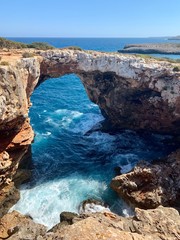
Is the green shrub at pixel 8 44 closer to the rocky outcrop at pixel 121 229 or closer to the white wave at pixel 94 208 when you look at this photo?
the white wave at pixel 94 208

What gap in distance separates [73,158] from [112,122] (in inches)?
445

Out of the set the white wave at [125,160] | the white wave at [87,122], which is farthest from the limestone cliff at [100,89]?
the white wave at [125,160]

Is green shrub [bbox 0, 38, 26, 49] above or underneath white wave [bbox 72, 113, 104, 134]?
above

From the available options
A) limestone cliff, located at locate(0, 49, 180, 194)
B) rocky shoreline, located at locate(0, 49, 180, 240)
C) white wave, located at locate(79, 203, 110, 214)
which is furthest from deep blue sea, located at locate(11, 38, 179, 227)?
limestone cliff, located at locate(0, 49, 180, 194)

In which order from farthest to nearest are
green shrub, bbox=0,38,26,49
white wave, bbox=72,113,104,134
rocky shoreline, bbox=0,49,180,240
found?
white wave, bbox=72,113,104,134 < green shrub, bbox=0,38,26,49 < rocky shoreline, bbox=0,49,180,240

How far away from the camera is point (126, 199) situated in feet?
83.6

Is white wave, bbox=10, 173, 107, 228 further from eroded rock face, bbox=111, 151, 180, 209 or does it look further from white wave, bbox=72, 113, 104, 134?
white wave, bbox=72, 113, 104, 134

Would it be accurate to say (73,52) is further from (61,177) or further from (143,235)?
(143,235)

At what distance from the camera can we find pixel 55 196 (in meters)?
26.9

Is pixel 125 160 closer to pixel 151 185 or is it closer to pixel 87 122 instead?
pixel 151 185

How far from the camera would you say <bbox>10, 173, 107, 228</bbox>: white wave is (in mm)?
24516

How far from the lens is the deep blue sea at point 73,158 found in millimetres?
25875

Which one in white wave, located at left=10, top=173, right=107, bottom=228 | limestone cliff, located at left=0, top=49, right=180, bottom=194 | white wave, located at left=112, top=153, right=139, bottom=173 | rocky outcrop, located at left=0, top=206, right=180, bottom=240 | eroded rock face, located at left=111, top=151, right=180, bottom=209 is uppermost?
limestone cliff, located at left=0, top=49, right=180, bottom=194

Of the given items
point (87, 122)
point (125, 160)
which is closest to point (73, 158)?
point (125, 160)
